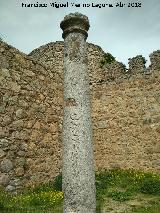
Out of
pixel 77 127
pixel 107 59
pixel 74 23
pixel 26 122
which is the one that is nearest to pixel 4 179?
pixel 26 122

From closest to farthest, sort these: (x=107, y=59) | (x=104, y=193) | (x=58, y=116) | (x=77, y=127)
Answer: (x=77, y=127) < (x=104, y=193) < (x=58, y=116) < (x=107, y=59)

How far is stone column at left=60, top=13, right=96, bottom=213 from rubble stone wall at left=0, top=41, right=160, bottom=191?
139 inches

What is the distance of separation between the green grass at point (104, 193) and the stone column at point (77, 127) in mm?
2039

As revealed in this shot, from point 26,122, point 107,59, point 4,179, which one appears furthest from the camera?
point 107,59

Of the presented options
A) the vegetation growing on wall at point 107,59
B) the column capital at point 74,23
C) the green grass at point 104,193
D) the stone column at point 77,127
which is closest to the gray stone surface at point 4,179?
the green grass at point 104,193

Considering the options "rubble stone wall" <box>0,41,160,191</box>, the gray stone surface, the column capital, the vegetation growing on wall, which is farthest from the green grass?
the vegetation growing on wall

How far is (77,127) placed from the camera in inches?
219

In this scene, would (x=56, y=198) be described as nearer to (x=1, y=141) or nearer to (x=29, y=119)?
(x=1, y=141)

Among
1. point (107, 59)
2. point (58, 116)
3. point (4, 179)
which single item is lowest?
point (4, 179)

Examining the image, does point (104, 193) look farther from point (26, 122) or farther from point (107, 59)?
point (107, 59)

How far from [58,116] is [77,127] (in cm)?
553

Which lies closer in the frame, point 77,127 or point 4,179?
point 77,127

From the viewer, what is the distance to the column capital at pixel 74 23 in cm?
599

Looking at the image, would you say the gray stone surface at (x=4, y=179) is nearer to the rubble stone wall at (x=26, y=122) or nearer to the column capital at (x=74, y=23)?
the rubble stone wall at (x=26, y=122)
